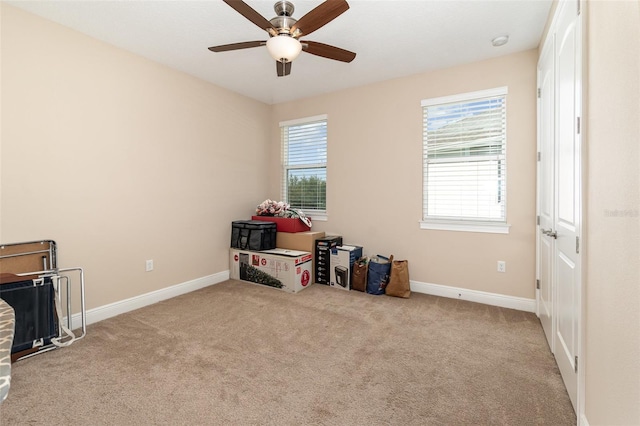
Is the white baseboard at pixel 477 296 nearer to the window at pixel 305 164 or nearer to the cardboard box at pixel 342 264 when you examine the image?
the cardboard box at pixel 342 264

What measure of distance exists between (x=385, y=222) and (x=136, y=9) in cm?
317

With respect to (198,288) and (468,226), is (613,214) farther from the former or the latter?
(198,288)

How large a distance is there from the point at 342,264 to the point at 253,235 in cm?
122

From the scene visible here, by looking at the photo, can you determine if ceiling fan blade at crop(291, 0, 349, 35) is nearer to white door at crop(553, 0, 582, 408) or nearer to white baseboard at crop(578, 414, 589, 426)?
white door at crop(553, 0, 582, 408)

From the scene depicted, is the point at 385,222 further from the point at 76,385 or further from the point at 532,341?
the point at 76,385

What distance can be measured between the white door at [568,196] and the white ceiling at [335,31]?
667 millimetres

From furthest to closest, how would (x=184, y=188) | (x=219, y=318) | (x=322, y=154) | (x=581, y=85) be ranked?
(x=322, y=154) < (x=184, y=188) < (x=219, y=318) < (x=581, y=85)

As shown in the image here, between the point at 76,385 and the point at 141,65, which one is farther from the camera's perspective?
the point at 141,65

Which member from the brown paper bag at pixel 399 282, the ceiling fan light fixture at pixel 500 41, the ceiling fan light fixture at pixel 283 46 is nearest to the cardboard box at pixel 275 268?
the brown paper bag at pixel 399 282

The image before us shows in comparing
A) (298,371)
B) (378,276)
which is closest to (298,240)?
(378,276)

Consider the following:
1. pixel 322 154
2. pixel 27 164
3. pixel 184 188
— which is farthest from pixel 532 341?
pixel 27 164

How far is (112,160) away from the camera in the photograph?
9.68 ft

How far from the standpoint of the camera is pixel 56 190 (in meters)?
2.58

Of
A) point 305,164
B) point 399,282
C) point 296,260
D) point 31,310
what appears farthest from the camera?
point 305,164
